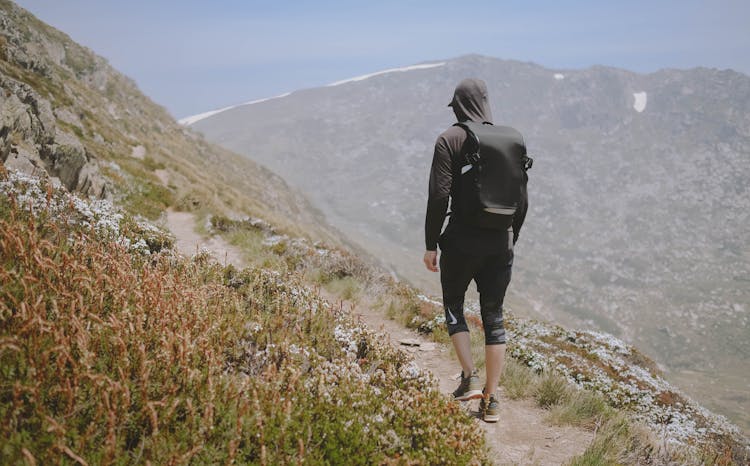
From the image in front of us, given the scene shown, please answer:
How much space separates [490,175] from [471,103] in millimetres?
810

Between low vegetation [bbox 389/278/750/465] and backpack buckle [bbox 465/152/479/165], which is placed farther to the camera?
low vegetation [bbox 389/278/750/465]

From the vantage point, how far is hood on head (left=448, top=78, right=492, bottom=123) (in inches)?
172

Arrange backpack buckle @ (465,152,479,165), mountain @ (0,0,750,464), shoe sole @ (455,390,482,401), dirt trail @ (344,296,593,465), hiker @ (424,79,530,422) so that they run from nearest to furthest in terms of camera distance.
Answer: mountain @ (0,0,750,464)
backpack buckle @ (465,152,479,165)
hiker @ (424,79,530,422)
dirt trail @ (344,296,593,465)
shoe sole @ (455,390,482,401)

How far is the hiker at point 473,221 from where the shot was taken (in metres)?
4.15

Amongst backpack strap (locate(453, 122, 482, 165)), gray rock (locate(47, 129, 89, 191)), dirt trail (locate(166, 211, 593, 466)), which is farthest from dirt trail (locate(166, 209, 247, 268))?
backpack strap (locate(453, 122, 482, 165))

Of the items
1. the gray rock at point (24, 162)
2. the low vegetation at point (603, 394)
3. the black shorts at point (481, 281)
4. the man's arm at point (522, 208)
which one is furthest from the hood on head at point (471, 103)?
the gray rock at point (24, 162)

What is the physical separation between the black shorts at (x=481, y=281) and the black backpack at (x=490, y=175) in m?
0.40

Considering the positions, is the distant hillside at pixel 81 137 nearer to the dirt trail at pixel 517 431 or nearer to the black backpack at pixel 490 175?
the dirt trail at pixel 517 431

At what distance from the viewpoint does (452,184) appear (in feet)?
14.4

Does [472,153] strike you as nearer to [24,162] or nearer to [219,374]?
[219,374]

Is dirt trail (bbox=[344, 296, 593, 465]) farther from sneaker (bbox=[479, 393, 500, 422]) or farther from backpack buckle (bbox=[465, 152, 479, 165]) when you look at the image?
backpack buckle (bbox=[465, 152, 479, 165])

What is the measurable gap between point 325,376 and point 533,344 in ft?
25.5

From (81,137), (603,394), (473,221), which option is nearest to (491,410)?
(473,221)

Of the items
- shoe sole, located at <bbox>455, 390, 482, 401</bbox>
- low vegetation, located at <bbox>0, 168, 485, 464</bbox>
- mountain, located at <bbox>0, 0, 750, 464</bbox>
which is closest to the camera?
low vegetation, located at <bbox>0, 168, 485, 464</bbox>
